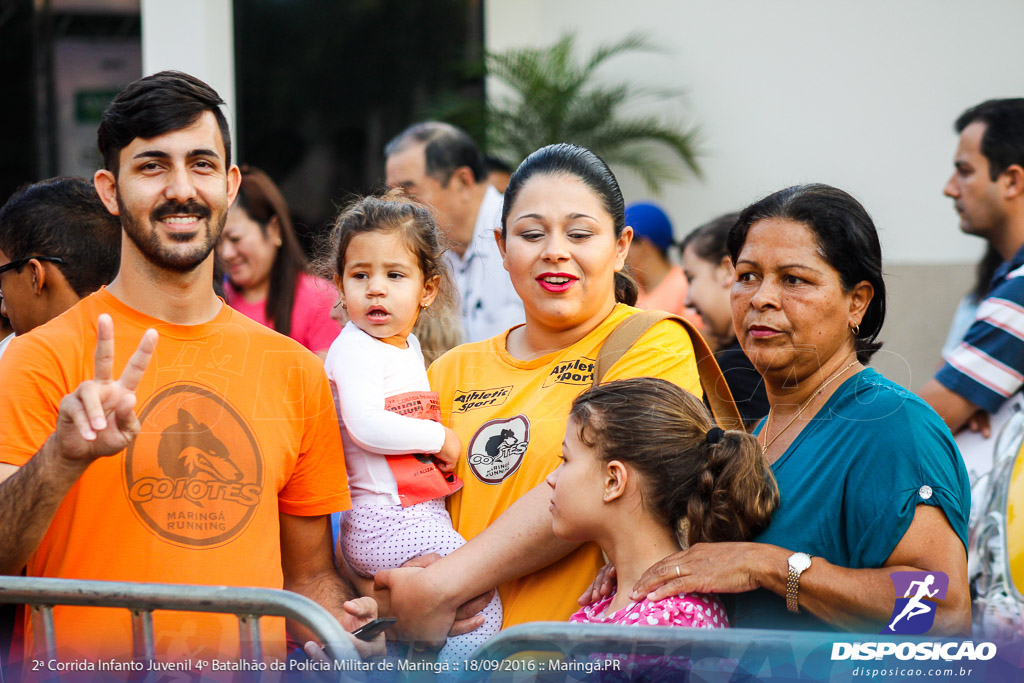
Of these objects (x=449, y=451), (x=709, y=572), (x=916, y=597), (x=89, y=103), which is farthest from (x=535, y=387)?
(x=89, y=103)

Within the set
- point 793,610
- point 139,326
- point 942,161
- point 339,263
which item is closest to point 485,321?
point 339,263

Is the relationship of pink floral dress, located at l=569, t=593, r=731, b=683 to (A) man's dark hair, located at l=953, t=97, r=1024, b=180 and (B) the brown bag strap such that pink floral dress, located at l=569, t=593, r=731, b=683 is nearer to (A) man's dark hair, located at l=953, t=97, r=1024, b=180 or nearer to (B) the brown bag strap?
(B) the brown bag strap

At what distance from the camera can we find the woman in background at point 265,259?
15.0 feet

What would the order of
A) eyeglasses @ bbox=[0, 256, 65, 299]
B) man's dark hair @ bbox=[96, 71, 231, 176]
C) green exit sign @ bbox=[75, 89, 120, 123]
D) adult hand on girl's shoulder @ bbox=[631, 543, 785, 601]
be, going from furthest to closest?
green exit sign @ bbox=[75, 89, 120, 123] → eyeglasses @ bbox=[0, 256, 65, 299] → man's dark hair @ bbox=[96, 71, 231, 176] → adult hand on girl's shoulder @ bbox=[631, 543, 785, 601]

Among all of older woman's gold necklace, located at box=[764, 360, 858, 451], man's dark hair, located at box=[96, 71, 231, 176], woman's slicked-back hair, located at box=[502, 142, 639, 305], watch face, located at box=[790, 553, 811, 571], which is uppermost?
man's dark hair, located at box=[96, 71, 231, 176]

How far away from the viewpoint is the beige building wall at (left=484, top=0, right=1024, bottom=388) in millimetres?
7141

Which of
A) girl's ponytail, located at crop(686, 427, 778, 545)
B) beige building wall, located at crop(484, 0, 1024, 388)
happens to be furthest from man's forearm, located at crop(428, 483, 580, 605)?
beige building wall, located at crop(484, 0, 1024, 388)

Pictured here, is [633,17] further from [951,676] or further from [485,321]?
[951,676]

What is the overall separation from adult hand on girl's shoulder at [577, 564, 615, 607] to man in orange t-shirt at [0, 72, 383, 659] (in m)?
0.49

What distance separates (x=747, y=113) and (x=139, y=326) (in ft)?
22.8

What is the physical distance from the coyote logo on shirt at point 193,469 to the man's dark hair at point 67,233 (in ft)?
2.60

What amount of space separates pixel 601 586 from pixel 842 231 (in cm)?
97

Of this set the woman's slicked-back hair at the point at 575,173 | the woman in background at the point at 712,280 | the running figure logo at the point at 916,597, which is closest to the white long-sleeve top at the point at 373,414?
the woman's slicked-back hair at the point at 575,173

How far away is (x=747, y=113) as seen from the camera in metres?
8.37
